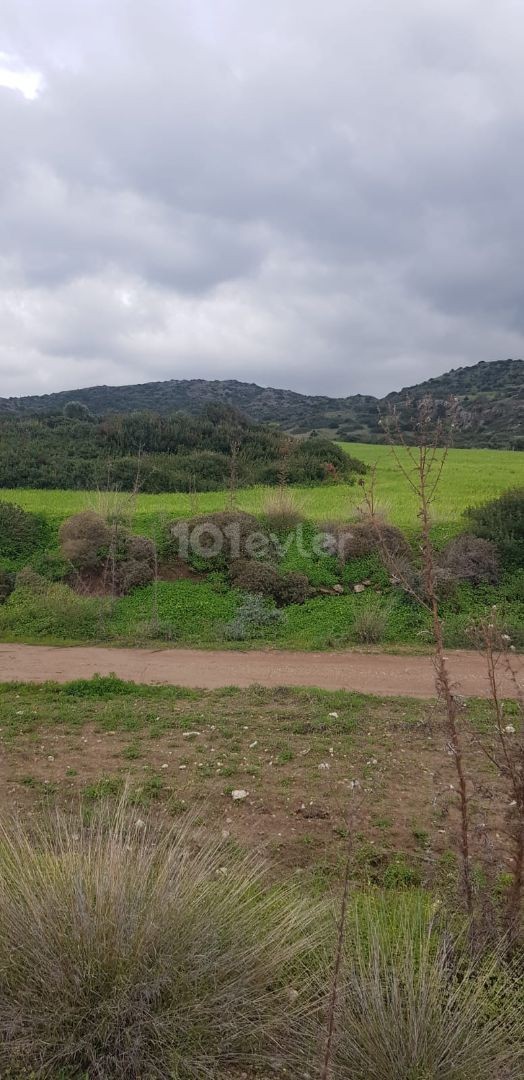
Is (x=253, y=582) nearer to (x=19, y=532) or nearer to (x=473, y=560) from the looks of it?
(x=473, y=560)

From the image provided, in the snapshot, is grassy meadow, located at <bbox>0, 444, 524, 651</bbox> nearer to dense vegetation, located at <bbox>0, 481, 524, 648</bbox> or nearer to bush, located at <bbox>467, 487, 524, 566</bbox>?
dense vegetation, located at <bbox>0, 481, 524, 648</bbox>

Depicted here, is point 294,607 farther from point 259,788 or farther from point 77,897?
point 77,897

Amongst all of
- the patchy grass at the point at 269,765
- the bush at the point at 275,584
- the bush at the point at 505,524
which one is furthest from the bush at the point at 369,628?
the bush at the point at 505,524

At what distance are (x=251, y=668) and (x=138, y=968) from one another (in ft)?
22.9

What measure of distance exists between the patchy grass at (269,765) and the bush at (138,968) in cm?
98

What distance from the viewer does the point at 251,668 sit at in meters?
9.35

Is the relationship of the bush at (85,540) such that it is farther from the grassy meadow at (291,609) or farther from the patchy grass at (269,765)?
the patchy grass at (269,765)

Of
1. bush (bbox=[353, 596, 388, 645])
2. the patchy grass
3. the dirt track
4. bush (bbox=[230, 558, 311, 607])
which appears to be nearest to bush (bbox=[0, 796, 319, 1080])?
the patchy grass

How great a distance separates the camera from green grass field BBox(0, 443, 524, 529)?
57.4 ft

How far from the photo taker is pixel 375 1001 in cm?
232

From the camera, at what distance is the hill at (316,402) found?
162ft

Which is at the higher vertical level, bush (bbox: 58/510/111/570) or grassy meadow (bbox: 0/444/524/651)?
bush (bbox: 58/510/111/570)

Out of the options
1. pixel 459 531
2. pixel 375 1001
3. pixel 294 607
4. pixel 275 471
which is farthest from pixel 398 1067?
pixel 275 471

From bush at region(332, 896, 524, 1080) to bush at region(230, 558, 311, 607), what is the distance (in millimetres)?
10252
